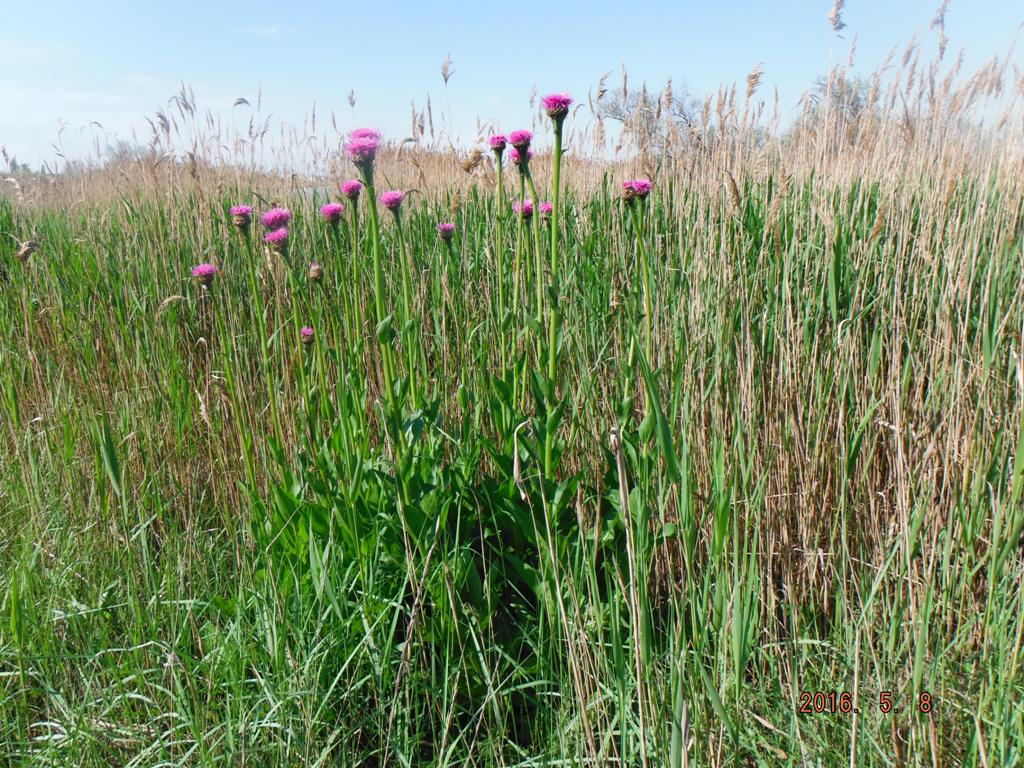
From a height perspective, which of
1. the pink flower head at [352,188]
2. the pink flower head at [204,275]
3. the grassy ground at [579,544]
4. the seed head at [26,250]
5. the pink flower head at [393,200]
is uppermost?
the pink flower head at [352,188]

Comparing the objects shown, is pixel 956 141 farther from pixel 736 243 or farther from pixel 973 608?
pixel 973 608

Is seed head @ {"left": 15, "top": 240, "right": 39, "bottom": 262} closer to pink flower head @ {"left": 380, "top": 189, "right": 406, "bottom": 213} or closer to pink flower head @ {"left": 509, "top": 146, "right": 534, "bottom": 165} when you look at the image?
pink flower head @ {"left": 380, "top": 189, "right": 406, "bottom": 213}

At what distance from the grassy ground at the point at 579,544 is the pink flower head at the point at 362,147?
0.09 meters

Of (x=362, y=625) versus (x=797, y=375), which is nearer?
(x=362, y=625)

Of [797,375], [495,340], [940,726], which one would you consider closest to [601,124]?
[495,340]

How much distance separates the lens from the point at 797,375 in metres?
1.78

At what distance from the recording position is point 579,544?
1.48m

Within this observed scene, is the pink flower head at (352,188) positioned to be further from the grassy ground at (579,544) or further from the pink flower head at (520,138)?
the pink flower head at (520,138)

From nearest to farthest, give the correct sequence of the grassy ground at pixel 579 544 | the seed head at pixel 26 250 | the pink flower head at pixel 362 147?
the grassy ground at pixel 579 544, the pink flower head at pixel 362 147, the seed head at pixel 26 250

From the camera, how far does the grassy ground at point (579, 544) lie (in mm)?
1199

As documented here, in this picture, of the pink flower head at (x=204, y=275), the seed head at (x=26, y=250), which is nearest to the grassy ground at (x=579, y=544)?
the pink flower head at (x=204, y=275)

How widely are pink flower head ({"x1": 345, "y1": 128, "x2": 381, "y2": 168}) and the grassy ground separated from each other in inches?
3.5

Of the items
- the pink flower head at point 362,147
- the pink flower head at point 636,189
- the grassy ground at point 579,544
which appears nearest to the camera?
the grassy ground at point 579,544

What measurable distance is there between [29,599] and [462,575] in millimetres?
1023
